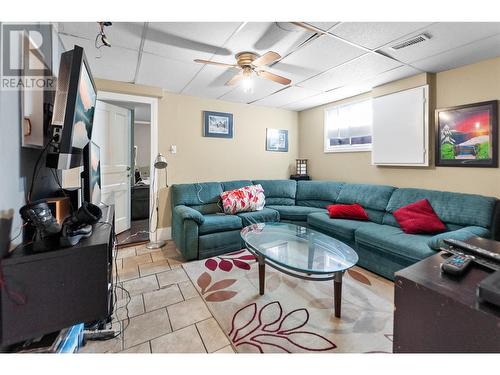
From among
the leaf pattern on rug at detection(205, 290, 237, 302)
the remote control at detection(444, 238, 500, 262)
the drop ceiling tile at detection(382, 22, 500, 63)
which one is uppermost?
the drop ceiling tile at detection(382, 22, 500, 63)

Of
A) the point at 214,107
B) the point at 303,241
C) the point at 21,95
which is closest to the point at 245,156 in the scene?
the point at 214,107

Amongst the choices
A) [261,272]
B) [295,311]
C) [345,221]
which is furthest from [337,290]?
[345,221]

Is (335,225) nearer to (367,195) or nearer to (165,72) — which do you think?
(367,195)

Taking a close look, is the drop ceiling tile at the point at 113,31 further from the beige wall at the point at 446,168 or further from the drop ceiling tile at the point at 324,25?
the beige wall at the point at 446,168

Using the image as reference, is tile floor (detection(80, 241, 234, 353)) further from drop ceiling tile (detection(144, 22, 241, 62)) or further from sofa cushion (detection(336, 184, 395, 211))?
sofa cushion (detection(336, 184, 395, 211))

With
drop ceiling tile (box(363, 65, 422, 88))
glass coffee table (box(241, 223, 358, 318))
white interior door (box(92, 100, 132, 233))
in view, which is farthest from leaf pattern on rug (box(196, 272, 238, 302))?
drop ceiling tile (box(363, 65, 422, 88))

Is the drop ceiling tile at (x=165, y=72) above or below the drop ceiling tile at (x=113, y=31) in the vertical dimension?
above

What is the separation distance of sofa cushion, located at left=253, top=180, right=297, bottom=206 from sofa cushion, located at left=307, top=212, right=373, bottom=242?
842 mm

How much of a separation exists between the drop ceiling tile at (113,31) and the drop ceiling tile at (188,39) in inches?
3.6

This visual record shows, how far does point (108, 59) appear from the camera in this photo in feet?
7.89

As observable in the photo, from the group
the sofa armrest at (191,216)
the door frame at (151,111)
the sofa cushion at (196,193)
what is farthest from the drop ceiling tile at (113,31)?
the sofa cushion at (196,193)

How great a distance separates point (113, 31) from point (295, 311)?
2699 mm

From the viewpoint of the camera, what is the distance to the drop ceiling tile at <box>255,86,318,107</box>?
3.42 metres

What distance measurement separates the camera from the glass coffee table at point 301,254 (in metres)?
1.73
